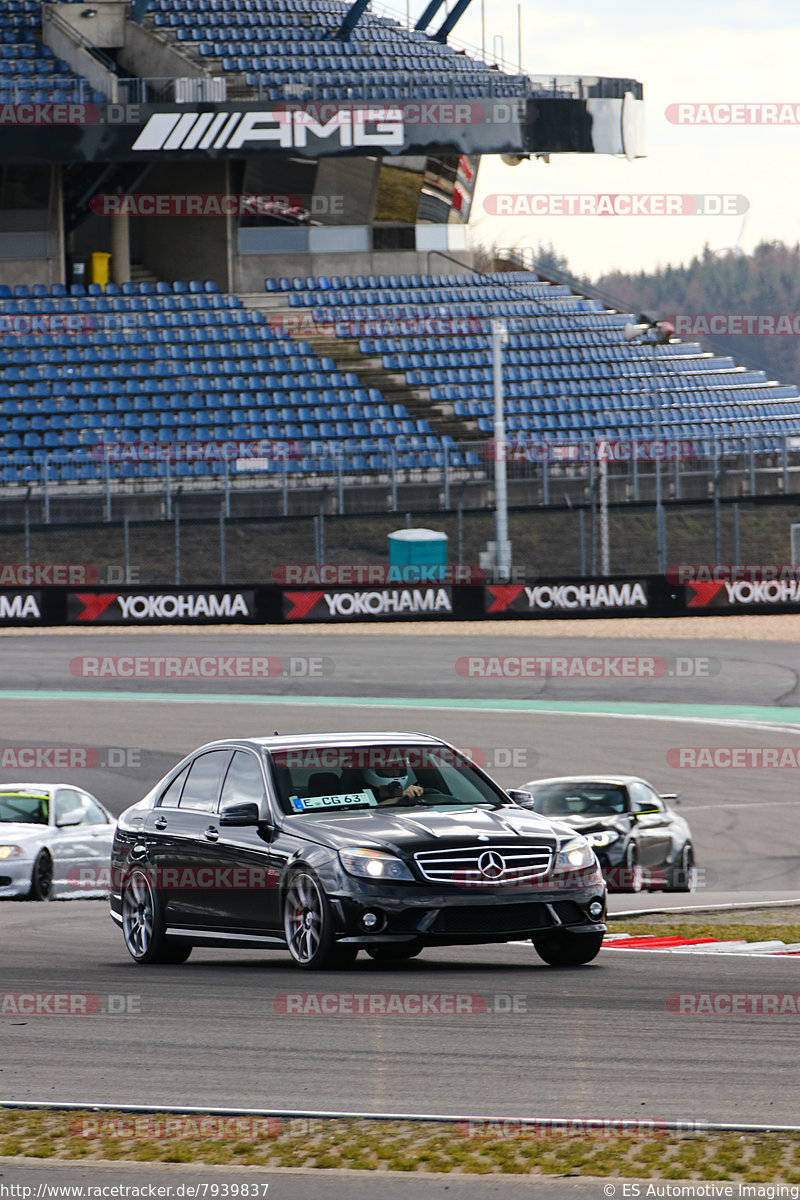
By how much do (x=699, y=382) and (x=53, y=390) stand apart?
17289 mm

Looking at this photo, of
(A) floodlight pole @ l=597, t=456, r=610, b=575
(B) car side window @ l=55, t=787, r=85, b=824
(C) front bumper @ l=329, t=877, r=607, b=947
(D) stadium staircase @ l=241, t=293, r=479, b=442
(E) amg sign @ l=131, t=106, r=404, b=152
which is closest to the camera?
(C) front bumper @ l=329, t=877, r=607, b=947

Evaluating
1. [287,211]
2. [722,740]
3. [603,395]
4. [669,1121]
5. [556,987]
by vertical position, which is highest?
[287,211]

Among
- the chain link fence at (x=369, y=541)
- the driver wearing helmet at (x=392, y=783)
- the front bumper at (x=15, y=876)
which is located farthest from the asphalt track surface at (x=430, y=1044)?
the chain link fence at (x=369, y=541)

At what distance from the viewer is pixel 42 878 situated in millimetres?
16469

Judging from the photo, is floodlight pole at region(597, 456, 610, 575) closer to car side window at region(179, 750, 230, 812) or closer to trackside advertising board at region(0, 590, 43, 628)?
trackside advertising board at region(0, 590, 43, 628)

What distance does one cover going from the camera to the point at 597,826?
16781 millimetres

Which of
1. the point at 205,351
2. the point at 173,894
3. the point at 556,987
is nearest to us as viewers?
the point at 556,987

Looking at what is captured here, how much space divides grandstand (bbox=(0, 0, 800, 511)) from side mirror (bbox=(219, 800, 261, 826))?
86.0 ft

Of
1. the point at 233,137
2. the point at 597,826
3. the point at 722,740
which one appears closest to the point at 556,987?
the point at 597,826

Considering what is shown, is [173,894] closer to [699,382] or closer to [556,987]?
[556,987]

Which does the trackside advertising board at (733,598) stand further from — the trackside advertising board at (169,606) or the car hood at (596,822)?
the car hood at (596,822)

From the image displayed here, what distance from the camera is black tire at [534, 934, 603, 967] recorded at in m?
9.55

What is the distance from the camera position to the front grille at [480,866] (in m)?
8.82

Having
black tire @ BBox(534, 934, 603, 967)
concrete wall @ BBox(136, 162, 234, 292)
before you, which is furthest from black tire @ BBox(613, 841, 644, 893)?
concrete wall @ BBox(136, 162, 234, 292)
